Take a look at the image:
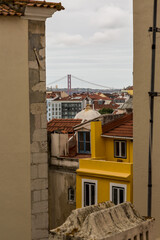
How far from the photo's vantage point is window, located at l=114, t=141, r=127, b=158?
2087cm

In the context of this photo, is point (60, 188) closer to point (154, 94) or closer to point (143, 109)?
point (143, 109)

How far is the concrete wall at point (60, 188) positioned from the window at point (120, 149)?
2097 millimetres

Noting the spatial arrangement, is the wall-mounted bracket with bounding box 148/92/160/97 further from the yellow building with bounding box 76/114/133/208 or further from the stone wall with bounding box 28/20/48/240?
the yellow building with bounding box 76/114/133/208

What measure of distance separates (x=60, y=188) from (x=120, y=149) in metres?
3.52

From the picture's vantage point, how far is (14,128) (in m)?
9.58

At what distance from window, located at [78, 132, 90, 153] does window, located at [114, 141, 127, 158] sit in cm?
249

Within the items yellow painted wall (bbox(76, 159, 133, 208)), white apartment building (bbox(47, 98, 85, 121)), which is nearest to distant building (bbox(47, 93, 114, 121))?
white apartment building (bbox(47, 98, 85, 121))

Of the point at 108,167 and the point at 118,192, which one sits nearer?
the point at 118,192

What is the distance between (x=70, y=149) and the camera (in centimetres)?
2394

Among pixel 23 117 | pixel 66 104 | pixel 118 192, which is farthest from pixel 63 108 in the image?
pixel 23 117

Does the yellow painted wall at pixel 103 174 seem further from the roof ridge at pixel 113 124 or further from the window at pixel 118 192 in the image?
the roof ridge at pixel 113 124

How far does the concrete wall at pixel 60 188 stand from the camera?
21.7 metres

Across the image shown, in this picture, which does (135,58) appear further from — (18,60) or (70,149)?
(70,149)

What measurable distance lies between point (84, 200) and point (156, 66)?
14892 mm
